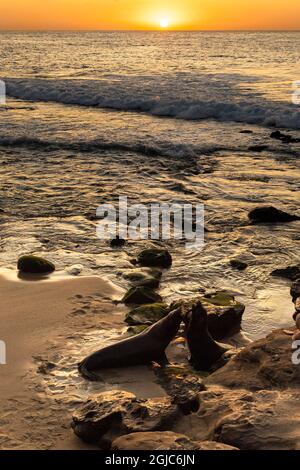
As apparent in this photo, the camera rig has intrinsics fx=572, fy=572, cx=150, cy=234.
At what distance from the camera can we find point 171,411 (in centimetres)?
380

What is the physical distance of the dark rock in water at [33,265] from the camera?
6.48 m

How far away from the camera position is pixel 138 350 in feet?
15.4

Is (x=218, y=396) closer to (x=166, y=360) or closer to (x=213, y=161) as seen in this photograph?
(x=166, y=360)

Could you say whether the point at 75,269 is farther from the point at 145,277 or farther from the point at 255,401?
the point at 255,401

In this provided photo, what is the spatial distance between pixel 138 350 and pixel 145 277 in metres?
1.81

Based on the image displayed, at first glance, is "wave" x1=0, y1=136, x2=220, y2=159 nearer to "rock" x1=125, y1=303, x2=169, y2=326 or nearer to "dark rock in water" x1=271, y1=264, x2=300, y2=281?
"dark rock in water" x1=271, y1=264, x2=300, y2=281

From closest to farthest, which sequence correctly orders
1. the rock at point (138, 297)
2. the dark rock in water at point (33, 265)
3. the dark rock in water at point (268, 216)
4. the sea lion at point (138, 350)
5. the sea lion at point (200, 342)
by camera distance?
the sea lion at point (138, 350)
the sea lion at point (200, 342)
the rock at point (138, 297)
the dark rock in water at point (33, 265)
the dark rock in water at point (268, 216)

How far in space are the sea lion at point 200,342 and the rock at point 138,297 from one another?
1046 millimetres

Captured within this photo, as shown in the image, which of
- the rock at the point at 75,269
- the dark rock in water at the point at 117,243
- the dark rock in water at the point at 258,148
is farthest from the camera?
the dark rock in water at the point at 258,148

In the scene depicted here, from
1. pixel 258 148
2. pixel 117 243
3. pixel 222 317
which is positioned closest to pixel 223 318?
pixel 222 317

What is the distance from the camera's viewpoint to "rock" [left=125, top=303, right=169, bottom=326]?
17.5 ft

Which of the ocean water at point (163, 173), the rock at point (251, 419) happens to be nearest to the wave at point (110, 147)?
the ocean water at point (163, 173)

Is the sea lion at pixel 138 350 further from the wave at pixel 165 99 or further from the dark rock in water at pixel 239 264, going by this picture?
the wave at pixel 165 99
